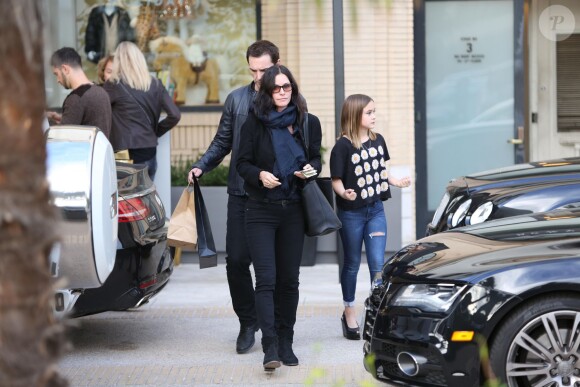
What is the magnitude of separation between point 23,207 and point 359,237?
16.5 feet

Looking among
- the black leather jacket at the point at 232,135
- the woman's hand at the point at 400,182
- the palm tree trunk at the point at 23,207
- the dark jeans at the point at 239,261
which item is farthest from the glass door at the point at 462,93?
the palm tree trunk at the point at 23,207

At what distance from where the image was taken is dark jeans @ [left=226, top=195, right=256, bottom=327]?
6.80m

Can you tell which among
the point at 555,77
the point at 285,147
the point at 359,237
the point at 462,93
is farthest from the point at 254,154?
the point at 555,77

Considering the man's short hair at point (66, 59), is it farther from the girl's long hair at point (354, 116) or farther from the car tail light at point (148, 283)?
the girl's long hair at point (354, 116)

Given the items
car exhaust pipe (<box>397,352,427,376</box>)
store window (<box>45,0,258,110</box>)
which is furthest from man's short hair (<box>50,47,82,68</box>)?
car exhaust pipe (<box>397,352,427,376</box>)

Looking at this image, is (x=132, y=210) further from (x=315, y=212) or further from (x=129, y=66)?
(x=129, y=66)

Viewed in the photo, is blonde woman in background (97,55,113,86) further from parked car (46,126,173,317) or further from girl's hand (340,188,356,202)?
girl's hand (340,188,356,202)

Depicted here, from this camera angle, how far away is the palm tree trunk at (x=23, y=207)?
226 cm

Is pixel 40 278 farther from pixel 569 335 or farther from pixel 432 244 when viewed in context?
pixel 432 244

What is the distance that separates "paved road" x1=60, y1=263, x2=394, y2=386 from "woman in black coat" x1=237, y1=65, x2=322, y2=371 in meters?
0.35

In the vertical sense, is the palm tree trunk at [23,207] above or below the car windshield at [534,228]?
above

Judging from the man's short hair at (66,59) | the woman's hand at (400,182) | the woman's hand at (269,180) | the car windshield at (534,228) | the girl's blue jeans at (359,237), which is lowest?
the girl's blue jeans at (359,237)

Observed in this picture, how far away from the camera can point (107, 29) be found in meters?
11.8

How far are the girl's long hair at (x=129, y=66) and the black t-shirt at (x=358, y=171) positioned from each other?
292cm
